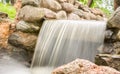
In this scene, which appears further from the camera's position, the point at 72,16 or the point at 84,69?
the point at 72,16

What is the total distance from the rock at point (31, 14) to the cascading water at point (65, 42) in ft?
1.13

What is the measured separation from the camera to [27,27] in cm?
788

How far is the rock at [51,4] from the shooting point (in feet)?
29.0

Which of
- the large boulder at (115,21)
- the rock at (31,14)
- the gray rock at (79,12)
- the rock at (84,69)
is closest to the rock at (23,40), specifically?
the rock at (31,14)

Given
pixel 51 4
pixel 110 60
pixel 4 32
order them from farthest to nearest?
pixel 51 4 < pixel 4 32 < pixel 110 60

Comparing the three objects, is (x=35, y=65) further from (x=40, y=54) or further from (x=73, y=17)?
(x=73, y=17)

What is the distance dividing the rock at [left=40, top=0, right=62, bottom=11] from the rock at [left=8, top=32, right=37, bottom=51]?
1.47 m

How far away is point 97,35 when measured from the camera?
6.33 m

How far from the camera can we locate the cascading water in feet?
20.9

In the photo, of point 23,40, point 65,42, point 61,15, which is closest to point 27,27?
point 23,40

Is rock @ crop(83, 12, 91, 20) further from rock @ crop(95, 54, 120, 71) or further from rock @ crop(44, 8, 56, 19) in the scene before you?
→ rock @ crop(95, 54, 120, 71)

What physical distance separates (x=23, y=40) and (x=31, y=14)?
0.94 meters

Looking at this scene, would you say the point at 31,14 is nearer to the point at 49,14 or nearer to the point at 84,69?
the point at 49,14

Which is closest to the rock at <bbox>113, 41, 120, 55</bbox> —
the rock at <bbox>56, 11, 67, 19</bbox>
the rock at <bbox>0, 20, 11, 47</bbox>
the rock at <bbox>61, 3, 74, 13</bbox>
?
the rock at <bbox>56, 11, 67, 19</bbox>
